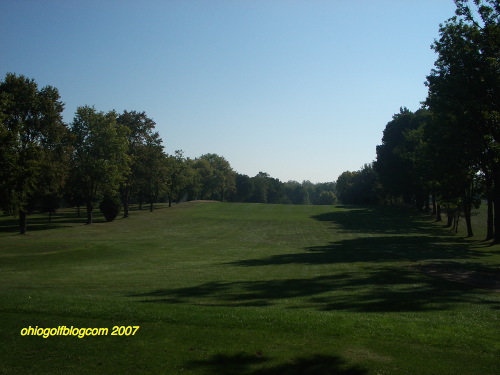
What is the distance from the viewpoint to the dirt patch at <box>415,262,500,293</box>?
61.6 ft

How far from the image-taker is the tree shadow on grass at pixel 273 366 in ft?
22.4

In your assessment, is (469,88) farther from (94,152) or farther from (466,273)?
(94,152)

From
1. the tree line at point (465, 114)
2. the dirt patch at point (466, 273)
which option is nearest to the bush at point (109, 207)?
the tree line at point (465, 114)

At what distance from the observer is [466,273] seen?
21797 mm

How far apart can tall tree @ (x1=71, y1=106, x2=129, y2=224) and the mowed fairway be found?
26284mm

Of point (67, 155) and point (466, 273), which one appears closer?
point (466, 273)

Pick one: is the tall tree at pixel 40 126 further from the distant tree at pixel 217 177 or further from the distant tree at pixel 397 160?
the distant tree at pixel 217 177

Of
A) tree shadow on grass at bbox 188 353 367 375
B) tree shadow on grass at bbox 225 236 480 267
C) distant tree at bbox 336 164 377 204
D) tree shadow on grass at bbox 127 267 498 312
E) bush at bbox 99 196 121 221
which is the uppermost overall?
distant tree at bbox 336 164 377 204

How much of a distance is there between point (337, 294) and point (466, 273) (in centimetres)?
1049

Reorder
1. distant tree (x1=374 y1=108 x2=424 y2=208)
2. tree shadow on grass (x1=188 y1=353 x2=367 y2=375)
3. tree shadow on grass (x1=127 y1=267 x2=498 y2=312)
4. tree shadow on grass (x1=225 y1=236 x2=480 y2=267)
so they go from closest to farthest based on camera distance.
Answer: tree shadow on grass (x1=188 y1=353 x2=367 y2=375), tree shadow on grass (x1=127 y1=267 x2=498 y2=312), tree shadow on grass (x1=225 y1=236 x2=480 y2=267), distant tree (x1=374 y1=108 x2=424 y2=208)

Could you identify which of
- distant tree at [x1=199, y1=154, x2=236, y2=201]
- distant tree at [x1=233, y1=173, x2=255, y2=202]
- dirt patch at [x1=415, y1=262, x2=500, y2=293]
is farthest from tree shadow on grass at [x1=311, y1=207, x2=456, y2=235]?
distant tree at [x1=233, y1=173, x2=255, y2=202]

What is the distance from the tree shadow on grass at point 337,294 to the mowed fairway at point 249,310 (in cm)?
7

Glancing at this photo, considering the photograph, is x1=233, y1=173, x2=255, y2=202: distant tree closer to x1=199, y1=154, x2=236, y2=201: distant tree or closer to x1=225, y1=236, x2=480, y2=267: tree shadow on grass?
x1=199, y1=154, x2=236, y2=201: distant tree

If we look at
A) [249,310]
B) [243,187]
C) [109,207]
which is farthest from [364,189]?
[249,310]
